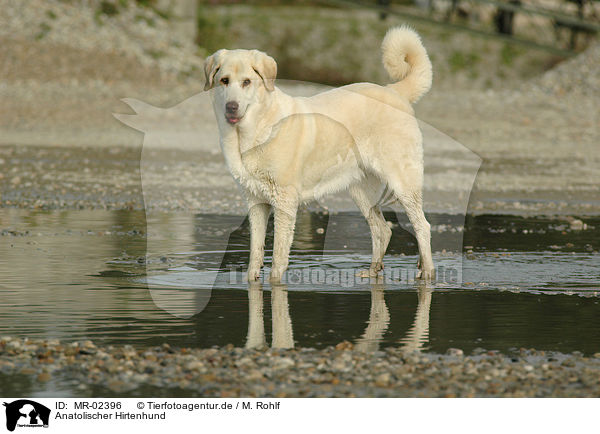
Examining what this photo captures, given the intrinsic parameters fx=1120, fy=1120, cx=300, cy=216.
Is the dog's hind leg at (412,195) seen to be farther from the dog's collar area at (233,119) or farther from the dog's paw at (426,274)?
the dog's collar area at (233,119)

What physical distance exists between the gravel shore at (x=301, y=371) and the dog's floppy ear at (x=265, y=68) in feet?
8.33

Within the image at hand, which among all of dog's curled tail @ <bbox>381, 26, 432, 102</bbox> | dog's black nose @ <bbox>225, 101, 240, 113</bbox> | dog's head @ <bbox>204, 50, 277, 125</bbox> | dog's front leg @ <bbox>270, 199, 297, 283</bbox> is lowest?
dog's front leg @ <bbox>270, 199, 297, 283</bbox>

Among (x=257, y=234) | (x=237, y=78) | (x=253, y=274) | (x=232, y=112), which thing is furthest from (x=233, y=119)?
(x=253, y=274)

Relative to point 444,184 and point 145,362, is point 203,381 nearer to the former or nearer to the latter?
point 145,362

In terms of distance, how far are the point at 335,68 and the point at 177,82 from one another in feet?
38.9

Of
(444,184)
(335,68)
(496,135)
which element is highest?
(335,68)

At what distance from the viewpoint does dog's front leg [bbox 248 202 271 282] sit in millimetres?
8984

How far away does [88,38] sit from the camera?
3281 centimetres

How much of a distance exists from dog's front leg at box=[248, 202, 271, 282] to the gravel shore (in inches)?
91.3

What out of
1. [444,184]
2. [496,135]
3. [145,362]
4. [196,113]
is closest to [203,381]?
[145,362]
